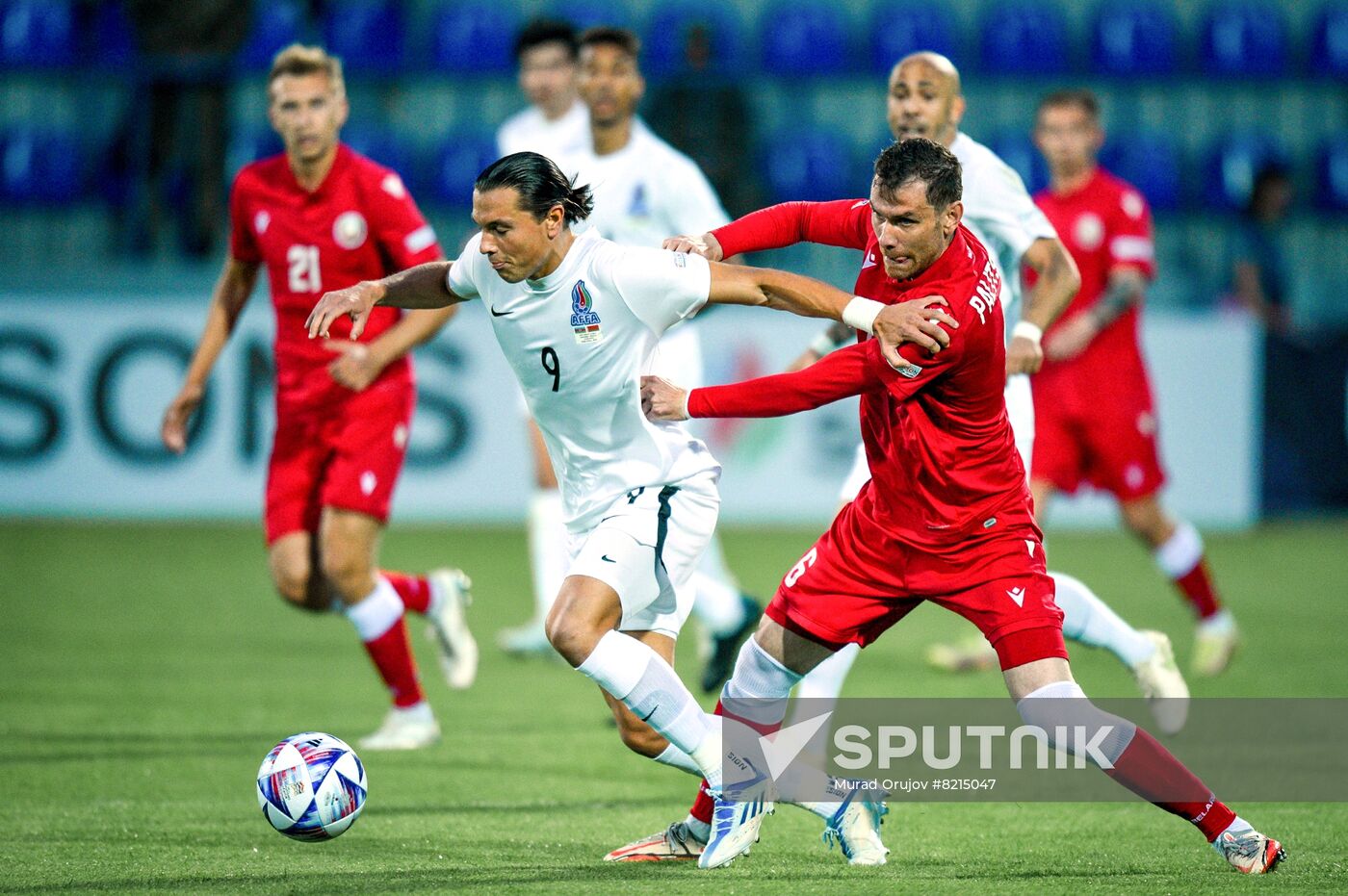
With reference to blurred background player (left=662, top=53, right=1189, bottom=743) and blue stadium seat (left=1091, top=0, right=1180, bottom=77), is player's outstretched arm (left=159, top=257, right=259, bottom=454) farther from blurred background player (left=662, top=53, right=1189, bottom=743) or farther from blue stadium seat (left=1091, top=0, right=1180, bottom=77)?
blue stadium seat (left=1091, top=0, right=1180, bottom=77)

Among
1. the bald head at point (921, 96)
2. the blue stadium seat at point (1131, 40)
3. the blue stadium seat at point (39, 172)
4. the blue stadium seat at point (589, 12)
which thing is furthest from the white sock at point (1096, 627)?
the blue stadium seat at point (39, 172)

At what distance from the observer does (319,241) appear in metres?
6.87

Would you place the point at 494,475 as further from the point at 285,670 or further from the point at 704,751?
the point at 704,751

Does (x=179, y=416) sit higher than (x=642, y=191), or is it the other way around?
(x=642, y=191)

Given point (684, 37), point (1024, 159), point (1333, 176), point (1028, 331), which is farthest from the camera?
point (1333, 176)

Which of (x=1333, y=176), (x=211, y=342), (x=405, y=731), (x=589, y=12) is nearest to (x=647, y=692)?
(x=405, y=731)

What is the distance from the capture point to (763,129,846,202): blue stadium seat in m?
15.6

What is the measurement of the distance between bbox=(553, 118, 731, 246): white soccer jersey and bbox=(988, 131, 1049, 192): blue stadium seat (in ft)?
27.3

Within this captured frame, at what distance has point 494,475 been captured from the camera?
13.7m

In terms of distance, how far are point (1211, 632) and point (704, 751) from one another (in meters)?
4.38

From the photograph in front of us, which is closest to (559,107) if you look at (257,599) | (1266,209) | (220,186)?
(257,599)

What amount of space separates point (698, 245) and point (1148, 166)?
1185cm

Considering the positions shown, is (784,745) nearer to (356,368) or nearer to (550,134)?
(356,368)

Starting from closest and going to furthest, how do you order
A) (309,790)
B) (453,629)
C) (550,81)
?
(309,790) → (453,629) → (550,81)
